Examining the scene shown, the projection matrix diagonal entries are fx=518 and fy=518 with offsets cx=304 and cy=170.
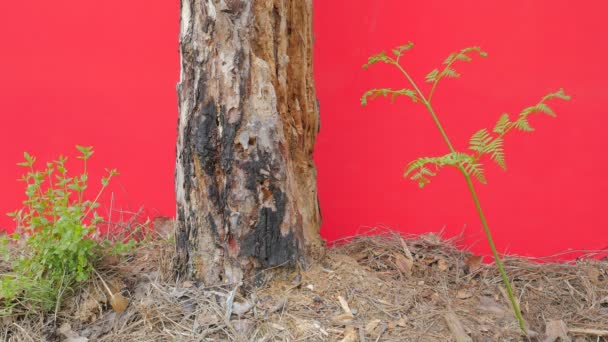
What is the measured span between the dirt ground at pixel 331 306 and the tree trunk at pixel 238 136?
13cm

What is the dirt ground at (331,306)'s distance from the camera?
2027 millimetres

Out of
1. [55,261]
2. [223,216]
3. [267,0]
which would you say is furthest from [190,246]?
[267,0]

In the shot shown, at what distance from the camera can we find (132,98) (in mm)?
3047

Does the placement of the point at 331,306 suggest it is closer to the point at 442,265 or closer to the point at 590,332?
the point at 442,265

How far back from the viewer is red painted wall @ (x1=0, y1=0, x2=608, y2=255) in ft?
9.36

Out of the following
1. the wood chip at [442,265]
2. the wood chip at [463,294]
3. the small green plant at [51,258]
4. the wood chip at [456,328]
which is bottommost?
the wood chip at [456,328]

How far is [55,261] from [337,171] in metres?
1.59

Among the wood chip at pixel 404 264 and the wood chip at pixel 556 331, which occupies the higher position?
the wood chip at pixel 404 264

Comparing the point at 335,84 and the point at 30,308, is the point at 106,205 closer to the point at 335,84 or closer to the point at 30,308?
the point at 30,308

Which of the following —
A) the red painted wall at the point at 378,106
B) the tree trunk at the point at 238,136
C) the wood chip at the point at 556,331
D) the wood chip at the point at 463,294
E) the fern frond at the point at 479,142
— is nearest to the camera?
the fern frond at the point at 479,142

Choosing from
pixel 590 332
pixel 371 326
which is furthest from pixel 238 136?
pixel 590 332

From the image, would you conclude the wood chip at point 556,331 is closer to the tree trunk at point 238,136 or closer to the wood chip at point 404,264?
the wood chip at point 404,264

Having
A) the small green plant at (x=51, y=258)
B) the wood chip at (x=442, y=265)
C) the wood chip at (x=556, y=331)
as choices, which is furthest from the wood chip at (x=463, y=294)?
the small green plant at (x=51, y=258)

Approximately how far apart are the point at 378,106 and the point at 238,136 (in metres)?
1.18
